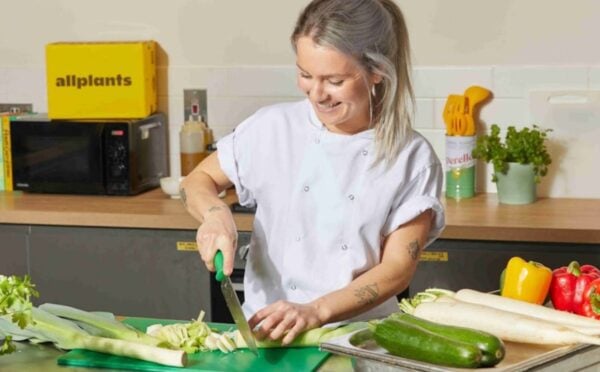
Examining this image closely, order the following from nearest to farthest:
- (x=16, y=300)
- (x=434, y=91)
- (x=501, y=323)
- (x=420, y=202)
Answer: (x=501, y=323), (x=16, y=300), (x=420, y=202), (x=434, y=91)

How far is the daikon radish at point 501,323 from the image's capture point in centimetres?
203

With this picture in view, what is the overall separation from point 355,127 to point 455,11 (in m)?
1.60

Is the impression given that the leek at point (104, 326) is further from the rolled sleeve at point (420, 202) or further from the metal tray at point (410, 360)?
the rolled sleeve at point (420, 202)

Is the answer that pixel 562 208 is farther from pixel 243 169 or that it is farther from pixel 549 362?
pixel 549 362

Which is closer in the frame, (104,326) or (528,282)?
(528,282)

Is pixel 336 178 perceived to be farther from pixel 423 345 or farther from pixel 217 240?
→ pixel 423 345

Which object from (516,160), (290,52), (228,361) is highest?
(290,52)

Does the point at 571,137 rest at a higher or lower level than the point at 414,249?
higher

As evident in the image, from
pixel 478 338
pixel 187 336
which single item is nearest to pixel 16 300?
pixel 187 336

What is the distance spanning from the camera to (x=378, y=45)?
251 cm

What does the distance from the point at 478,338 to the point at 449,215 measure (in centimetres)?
184

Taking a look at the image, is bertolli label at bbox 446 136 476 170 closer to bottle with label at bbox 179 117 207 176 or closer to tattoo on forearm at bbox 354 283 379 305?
bottle with label at bbox 179 117 207 176

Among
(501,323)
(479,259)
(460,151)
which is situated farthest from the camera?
(460,151)

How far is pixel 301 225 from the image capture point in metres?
2.67
